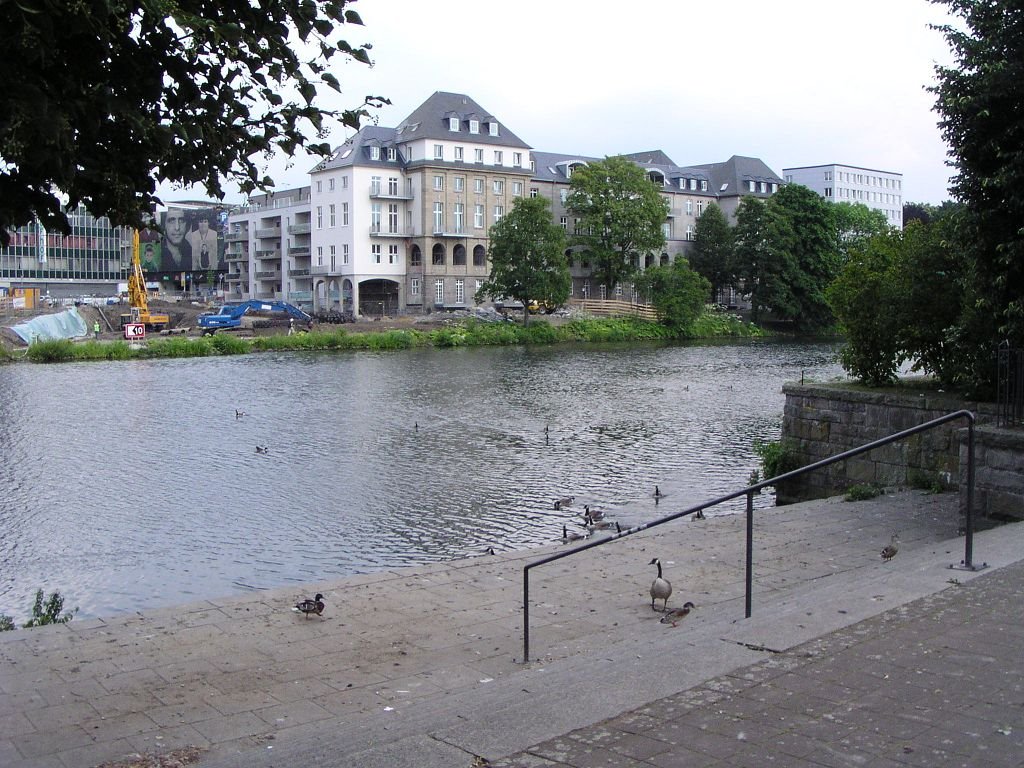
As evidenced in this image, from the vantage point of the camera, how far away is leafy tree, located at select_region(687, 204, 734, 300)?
94625 millimetres

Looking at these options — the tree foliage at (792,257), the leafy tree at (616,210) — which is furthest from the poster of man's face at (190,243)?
the tree foliage at (792,257)

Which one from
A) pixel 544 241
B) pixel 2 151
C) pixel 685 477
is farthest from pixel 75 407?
pixel 544 241

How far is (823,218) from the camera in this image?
3115 inches

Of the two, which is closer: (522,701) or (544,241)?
(522,701)

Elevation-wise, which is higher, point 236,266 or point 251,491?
point 236,266

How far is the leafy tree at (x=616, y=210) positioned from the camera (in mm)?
84250

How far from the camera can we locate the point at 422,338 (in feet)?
204

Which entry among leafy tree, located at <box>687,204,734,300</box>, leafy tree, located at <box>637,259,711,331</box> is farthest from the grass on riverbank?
leafy tree, located at <box>687,204,734,300</box>

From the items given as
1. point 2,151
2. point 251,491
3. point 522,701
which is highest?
point 2,151

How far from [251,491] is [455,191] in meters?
64.9

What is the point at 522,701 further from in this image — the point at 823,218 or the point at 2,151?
the point at 823,218

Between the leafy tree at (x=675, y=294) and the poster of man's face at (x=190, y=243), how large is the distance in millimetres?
64737

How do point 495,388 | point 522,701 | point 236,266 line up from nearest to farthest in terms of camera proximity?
point 522,701 → point 495,388 → point 236,266

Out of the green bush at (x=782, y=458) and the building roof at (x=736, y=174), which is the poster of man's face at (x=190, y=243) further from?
the green bush at (x=782, y=458)
